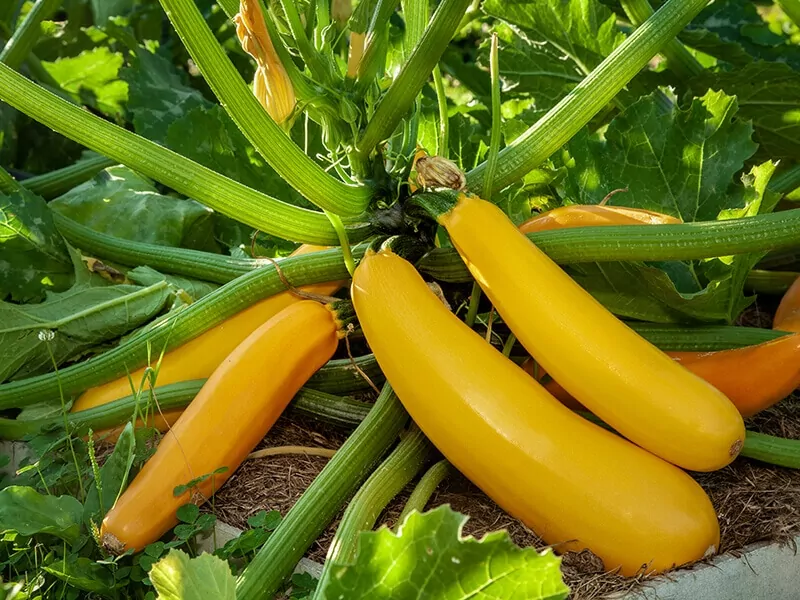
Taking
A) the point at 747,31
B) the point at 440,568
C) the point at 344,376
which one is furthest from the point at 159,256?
the point at 747,31

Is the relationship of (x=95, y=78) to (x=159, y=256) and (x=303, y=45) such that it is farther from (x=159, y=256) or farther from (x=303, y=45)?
(x=303, y=45)

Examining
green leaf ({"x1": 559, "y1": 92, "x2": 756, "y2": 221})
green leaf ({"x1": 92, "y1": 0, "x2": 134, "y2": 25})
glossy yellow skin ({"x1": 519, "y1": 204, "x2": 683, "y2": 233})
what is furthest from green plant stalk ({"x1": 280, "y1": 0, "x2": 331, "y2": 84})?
green leaf ({"x1": 92, "y1": 0, "x2": 134, "y2": 25})

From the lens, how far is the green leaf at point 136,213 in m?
2.26

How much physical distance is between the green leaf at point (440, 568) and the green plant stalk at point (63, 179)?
170cm

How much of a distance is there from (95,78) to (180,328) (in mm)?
1681

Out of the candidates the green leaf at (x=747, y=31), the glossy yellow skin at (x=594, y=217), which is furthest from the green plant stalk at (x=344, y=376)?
the green leaf at (x=747, y=31)

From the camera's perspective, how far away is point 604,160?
76.1 inches

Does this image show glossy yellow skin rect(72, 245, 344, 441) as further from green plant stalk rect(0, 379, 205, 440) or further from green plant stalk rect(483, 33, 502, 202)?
green plant stalk rect(483, 33, 502, 202)

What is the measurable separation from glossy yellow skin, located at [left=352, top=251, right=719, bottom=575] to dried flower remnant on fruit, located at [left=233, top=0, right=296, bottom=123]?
368 mm

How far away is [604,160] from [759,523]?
2.52 ft

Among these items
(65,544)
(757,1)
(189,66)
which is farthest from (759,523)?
(189,66)

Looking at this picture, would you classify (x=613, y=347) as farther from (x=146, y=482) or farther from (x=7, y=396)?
(x=7, y=396)

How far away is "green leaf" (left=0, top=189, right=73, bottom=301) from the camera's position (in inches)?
80.0

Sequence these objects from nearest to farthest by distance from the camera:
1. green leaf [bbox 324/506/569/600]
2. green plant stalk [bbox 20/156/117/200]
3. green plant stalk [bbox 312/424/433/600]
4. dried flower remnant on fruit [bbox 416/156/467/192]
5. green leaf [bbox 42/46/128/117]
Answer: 1. green leaf [bbox 324/506/569/600]
2. green plant stalk [bbox 312/424/433/600]
3. dried flower remnant on fruit [bbox 416/156/467/192]
4. green plant stalk [bbox 20/156/117/200]
5. green leaf [bbox 42/46/128/117]
